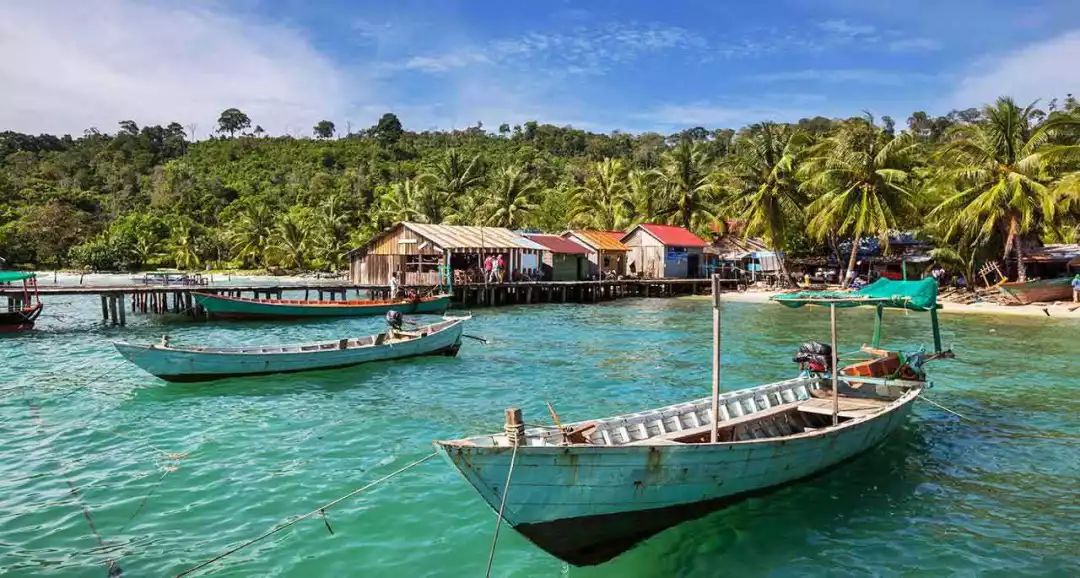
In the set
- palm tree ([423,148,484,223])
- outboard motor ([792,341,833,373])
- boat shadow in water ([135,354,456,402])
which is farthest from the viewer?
palm tree ([423,148,484,223])

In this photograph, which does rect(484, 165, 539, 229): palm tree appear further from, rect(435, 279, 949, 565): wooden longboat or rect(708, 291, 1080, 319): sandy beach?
rect(435, 279, 949, 565): wooden longboat

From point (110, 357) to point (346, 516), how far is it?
16.6 meters

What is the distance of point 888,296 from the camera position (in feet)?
45.8

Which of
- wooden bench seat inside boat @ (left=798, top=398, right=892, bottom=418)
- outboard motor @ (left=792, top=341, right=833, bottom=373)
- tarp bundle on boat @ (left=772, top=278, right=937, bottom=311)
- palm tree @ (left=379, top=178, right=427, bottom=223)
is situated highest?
palm tree @ (left=379, top=178, right=427, bottom=223)

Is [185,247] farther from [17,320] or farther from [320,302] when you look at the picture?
[17,320]

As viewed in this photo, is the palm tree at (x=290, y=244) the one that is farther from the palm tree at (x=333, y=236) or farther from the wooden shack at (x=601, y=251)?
the wooden shack at (x=601, y=251)

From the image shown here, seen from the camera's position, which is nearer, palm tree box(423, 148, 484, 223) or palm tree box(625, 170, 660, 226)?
palm tree box(625, 170, 660, 226)

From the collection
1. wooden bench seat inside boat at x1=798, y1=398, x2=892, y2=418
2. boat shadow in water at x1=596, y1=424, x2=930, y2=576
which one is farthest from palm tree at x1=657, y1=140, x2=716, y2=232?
boat shadow in water at x1=596, y1=424, x2=930, y2=576

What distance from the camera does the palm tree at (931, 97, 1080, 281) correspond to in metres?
34.4

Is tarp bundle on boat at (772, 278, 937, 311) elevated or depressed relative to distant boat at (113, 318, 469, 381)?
elevated

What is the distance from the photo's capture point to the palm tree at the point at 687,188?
53969 mm

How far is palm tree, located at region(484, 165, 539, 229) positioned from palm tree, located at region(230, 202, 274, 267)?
28099 mm

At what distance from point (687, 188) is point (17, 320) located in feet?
147

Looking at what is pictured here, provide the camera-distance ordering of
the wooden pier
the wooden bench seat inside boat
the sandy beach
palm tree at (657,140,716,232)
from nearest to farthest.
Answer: the wooden bench seat inside boat → the wooden pier → the sandy beach → palm tree at (657,140,716,232)
